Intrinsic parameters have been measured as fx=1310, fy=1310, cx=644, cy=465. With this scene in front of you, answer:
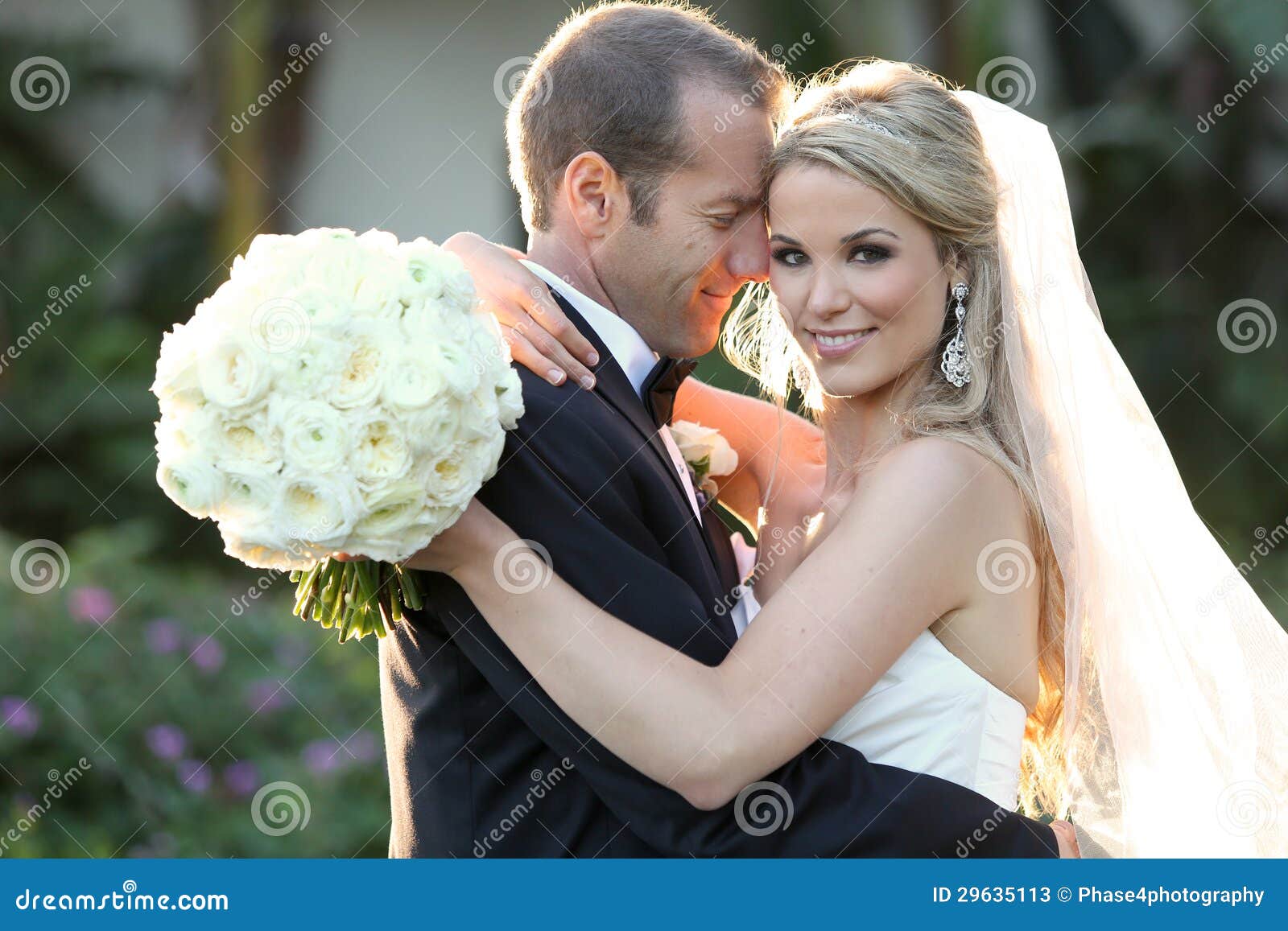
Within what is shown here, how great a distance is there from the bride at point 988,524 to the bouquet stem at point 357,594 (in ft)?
2.35

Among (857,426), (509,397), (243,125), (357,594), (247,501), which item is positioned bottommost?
(243,125)

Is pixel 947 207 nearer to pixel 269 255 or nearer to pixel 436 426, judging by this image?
pixel 436 426

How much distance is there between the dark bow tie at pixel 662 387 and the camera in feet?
10.2

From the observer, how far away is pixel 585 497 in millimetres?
2654

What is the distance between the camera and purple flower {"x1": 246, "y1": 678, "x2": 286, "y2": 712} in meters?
5.82

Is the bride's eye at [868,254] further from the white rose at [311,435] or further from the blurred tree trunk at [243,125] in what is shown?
the blurred tree trunk at [243,125]

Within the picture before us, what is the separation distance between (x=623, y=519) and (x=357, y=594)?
558 millimetres

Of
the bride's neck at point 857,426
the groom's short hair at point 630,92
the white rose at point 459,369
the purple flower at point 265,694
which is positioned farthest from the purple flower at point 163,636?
the white rose at point 459,369

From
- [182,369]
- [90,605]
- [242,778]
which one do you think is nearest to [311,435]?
[182,369]

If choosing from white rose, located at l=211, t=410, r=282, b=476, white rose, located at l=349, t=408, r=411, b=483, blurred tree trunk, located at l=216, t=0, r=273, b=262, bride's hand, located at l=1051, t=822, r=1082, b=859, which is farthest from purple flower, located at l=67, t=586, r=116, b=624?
blurred tree trunk, located at l=216, t=0, r=273, b=262

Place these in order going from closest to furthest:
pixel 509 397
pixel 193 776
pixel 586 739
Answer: pixel 509 397 < pixel 586 739 < pixel 193 776

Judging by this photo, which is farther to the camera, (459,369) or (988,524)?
(988,524)

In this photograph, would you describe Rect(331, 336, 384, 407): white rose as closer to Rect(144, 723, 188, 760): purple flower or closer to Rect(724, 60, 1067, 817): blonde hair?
Rect(724, 60, 1067, 817): blonde hair

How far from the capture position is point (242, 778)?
5539 mm
